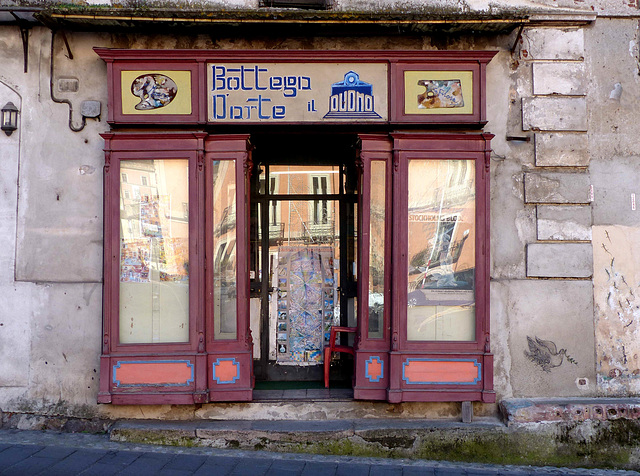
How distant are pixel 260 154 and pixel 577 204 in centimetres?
380

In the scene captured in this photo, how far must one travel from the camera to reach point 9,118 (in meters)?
5.93

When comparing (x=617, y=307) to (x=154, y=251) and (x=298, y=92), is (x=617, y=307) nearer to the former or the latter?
(x=298, y=92)

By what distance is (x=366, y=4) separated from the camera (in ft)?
20.0

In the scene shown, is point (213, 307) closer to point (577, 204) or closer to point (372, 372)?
point (372, 372)

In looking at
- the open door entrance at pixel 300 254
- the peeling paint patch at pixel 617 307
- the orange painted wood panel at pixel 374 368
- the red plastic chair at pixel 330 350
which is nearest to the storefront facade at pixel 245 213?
the orange painted wood panel at pixel 374 368

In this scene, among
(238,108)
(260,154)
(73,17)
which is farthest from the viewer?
(260,154)

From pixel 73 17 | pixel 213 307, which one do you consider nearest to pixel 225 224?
pixel 213 307

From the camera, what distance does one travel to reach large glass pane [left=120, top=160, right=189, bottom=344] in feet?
19.3

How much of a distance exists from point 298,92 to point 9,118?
10.3 ft

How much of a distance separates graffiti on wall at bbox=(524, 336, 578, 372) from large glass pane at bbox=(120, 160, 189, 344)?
12.3ft

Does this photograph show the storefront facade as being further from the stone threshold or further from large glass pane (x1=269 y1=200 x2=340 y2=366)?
large glass pane (x1=269 y1=200 x2=340 y2=366)

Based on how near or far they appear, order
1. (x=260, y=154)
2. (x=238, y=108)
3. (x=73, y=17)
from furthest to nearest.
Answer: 1. (x=260, y=154)
2. (x=238, y=108)
3. (x=73, y=17)

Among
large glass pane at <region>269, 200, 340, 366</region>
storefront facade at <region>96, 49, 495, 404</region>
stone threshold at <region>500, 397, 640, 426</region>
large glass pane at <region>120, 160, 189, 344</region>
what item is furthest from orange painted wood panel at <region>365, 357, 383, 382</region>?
large glass pane at <region>120, 160, 189, 344</region>

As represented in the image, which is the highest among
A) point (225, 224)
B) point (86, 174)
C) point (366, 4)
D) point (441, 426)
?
point (366, 4)
